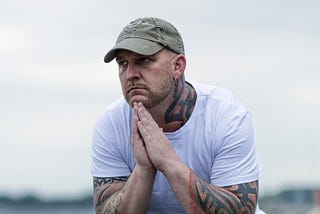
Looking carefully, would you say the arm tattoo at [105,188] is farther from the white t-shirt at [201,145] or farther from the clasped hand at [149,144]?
the clasped hand at [149,144]

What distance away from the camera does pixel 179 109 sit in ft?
32.5

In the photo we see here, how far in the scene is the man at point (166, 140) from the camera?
953 cm

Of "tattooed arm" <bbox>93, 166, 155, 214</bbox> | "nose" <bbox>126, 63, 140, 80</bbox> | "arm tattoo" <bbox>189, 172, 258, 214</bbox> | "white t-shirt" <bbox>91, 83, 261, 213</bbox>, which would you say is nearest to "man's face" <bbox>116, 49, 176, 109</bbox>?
"nose" <bbox>126, 63, 140, 80</bbox>

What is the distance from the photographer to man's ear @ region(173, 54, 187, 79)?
9.77 meters

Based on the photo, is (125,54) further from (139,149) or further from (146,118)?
(139,149)

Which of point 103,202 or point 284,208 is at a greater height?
point 284,208

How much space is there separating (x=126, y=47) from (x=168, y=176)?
1000 millimetres

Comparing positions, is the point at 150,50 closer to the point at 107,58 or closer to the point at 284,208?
the point at 107,58


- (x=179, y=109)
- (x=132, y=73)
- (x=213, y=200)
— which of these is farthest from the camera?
(x=179, y=109)

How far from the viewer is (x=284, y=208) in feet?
109

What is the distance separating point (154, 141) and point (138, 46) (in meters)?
0.72

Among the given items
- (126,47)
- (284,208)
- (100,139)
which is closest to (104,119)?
(100,139)

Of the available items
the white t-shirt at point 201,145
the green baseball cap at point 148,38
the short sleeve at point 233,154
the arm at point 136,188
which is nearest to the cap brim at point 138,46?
the green baseball cap at point 148,38

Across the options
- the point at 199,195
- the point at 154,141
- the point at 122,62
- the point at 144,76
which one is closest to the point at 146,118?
the point at 154,141
